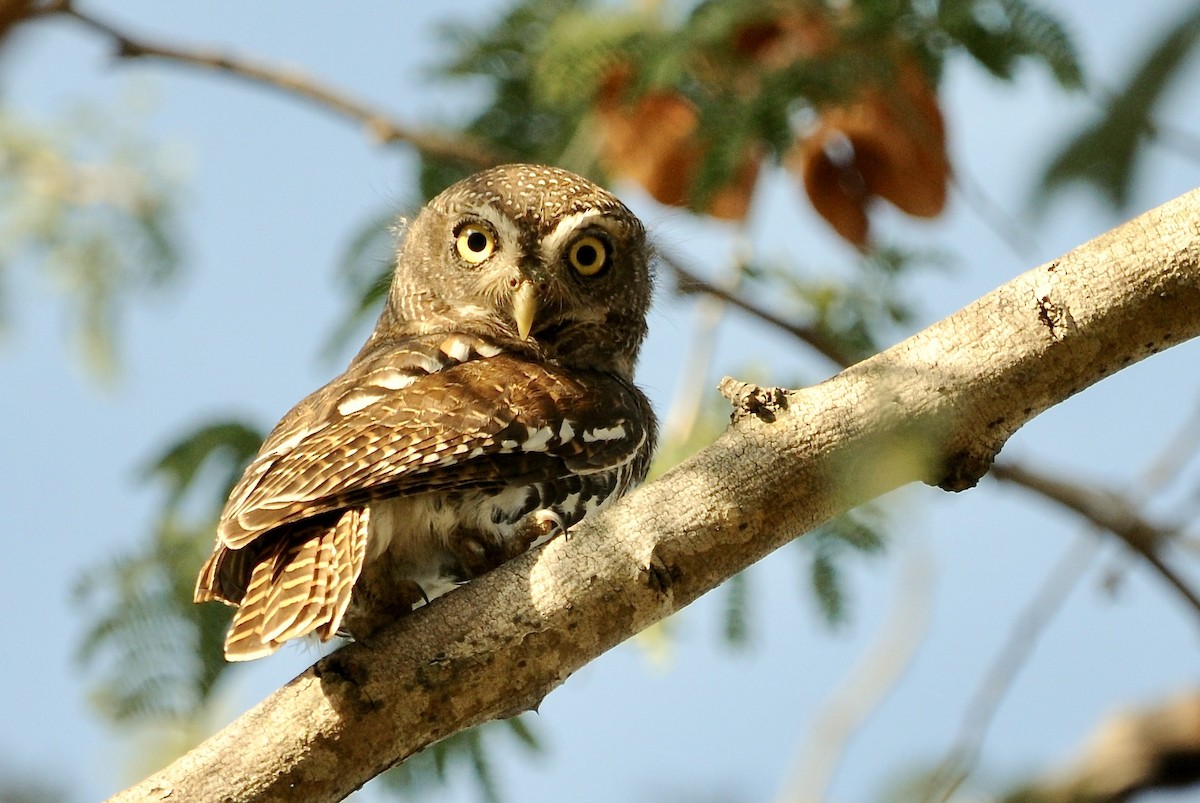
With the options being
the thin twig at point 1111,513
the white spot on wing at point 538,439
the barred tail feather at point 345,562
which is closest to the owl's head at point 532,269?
the white spot on wing at point 538,439

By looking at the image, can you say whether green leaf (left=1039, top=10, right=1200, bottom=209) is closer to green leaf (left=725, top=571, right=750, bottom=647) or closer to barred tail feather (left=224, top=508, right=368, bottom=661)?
barred tail feather (left=224, top=508, right=368, bottom=661)

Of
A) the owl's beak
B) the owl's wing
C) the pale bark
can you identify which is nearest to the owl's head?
the owl's beak

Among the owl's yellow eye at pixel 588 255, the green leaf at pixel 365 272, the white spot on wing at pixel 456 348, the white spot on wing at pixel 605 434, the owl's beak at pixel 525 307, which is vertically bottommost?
the white spot on wing at pixel 605 434

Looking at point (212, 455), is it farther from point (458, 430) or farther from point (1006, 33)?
point (1006, 33)

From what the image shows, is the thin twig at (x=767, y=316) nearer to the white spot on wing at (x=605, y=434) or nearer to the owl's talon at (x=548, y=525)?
the white spot on wing at (x=605, y=434)

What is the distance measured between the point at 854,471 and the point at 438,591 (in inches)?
49.9

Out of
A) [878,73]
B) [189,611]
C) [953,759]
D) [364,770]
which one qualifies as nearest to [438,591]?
[364,770]

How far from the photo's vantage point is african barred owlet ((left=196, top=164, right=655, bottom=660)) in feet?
9.88

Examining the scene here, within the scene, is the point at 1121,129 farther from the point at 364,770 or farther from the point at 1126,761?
the point at 1126,761

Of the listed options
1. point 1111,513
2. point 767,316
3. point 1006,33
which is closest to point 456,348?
point 767,316

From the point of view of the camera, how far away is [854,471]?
2.72 meters

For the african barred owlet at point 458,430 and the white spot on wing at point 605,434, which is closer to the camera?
the african barred owlet at point 458,430

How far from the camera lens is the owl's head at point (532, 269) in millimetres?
4301

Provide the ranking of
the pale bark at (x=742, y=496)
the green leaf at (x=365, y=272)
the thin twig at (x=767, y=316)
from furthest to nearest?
the green leaf at (x=365, y=272)
the thin twig at (x=767, y=316)
the pale bark at (x=742, y=496)
